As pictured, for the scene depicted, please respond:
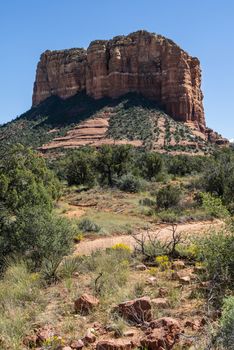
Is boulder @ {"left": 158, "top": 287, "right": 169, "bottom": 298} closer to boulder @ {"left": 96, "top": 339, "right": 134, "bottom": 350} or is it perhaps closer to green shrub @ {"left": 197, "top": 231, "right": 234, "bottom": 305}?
green shrub @ {"left": 197, "top": 231, "right": 234, "bottom": 305}

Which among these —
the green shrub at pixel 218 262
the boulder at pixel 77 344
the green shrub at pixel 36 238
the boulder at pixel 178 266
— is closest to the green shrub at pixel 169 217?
the green shrub at pixel 36 238

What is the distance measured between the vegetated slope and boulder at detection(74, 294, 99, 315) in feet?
213

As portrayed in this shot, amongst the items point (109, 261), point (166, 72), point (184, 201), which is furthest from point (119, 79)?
point (109, 261)

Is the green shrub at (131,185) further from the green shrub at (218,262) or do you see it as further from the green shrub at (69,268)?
the green shrub at (218,262)

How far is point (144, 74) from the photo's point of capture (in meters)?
95.4

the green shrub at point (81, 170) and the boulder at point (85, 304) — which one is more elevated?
the green shrub at point (81, 170)

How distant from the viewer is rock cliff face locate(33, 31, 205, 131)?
92938mm

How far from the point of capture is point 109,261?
798 centimetres

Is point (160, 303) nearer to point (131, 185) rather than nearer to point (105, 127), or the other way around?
point (131, 185)

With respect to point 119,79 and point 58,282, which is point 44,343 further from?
point 119,79

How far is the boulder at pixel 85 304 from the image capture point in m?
5.43

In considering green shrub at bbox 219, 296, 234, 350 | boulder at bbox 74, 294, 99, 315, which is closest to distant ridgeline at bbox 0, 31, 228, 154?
boulder at bbox 74, 294, 99, 315

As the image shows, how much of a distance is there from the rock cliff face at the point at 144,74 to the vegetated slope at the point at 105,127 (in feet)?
11.3

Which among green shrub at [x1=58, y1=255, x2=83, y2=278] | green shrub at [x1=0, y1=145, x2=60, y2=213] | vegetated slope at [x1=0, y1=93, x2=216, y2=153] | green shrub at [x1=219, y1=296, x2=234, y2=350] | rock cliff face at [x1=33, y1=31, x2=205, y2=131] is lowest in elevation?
green shrub at [x1=58, y1=255, x2=83, y2=278]
